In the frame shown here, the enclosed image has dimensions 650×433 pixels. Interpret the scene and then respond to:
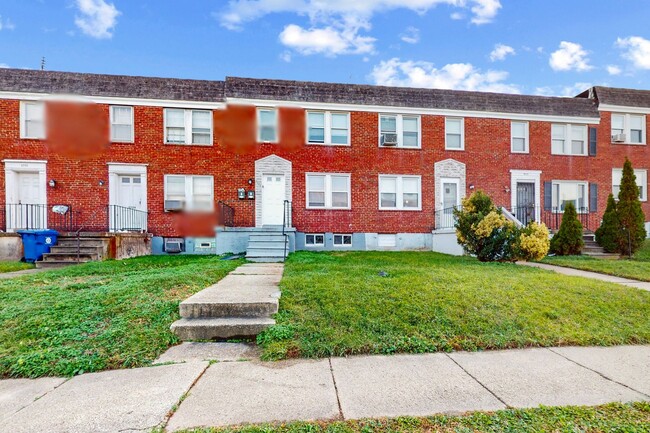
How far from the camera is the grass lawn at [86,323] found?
3.06 metres

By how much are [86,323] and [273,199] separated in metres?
8.82

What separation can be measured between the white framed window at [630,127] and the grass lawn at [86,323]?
18508 mm

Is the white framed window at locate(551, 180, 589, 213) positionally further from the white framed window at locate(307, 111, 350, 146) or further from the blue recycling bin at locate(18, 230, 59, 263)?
the blue recycling bin at locate(18, 230, 59, 263)

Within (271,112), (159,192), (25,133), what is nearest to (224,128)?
(271,112)

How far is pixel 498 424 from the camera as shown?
6.95 feet

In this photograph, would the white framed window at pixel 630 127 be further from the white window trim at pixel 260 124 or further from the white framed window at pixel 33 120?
the white framed window at pixel 33 120

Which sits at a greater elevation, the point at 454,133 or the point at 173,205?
the point at 454,133

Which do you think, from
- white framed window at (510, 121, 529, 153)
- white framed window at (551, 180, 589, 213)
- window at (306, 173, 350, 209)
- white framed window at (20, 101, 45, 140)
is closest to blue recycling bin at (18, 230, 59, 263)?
white framed window at (20, 101, 45, 140)

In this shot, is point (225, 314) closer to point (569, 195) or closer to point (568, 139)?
point (569, 195)

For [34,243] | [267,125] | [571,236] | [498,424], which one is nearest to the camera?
[498,424]

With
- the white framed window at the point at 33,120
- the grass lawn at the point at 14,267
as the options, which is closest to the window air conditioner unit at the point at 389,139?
the grass lawn at the point at 14,267

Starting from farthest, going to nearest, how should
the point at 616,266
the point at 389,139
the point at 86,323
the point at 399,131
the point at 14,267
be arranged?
1. the point at 399,131
2. the point at 389,139
3. the point at 14,267
4. the point at 616,266
5. the point at 86,323

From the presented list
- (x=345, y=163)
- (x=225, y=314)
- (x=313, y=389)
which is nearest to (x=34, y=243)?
(x=225, y=314)

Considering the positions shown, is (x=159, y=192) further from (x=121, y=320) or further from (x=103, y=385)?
(x=103, y=385)
